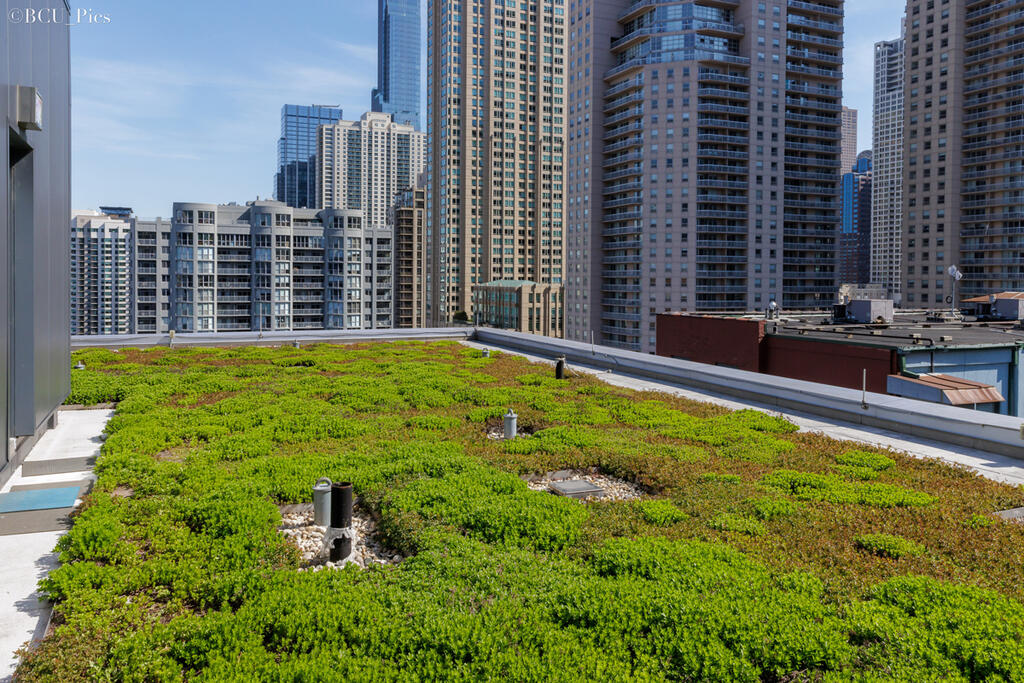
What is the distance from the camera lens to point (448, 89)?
622ft

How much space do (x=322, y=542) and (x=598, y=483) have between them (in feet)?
17.3

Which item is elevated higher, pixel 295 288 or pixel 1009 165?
pixel 1009 165

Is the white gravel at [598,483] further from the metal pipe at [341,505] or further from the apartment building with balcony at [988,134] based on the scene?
the apartment building with balcony at [988,134]

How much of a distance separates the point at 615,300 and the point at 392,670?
13104cm

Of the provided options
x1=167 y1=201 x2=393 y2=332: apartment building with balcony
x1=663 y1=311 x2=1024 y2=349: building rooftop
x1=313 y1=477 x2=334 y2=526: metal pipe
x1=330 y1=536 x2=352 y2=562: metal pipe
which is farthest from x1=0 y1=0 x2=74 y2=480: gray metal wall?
x1=167 y1=201 x2=393 y2=332: apartment building with balcony

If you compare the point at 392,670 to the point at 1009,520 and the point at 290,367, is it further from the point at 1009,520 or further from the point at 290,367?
the point at 290,367

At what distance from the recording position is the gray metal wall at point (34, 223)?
10.1 m

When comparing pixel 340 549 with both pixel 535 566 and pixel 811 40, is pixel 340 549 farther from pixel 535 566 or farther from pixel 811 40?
pixel 811 40

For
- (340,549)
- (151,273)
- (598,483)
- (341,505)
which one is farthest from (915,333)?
(151,273)

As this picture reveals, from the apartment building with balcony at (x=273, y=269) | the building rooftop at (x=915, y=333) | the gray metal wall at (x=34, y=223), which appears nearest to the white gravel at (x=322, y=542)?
the gray metal wall at (x=34, y=223)

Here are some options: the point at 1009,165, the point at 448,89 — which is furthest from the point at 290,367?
the point at 448,89

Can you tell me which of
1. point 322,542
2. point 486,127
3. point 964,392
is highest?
point 486,127

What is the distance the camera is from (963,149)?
126812 millimetres

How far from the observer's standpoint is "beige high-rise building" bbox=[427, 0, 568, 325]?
7490 inches
